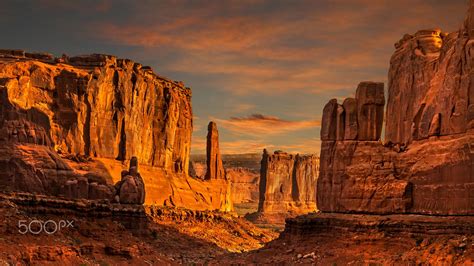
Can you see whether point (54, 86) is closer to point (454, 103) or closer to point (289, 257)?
point (289, 257)

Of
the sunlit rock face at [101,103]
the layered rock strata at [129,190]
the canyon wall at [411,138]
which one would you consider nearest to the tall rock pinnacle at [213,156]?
the sunlit rock face at [101,103]

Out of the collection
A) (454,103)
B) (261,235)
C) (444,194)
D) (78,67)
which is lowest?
(261,235)

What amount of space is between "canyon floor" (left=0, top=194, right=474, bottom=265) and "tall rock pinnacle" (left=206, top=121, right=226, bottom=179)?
4435 centimetres

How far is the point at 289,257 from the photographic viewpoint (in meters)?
Result: 49.3

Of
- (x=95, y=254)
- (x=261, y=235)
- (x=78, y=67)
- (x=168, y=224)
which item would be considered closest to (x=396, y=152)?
(x=95, y=254)

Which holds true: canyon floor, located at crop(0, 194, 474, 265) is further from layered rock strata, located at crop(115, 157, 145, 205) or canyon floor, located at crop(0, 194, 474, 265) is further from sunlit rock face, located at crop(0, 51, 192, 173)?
sunlit rock face, located at crop(0, 51, 192, 173)

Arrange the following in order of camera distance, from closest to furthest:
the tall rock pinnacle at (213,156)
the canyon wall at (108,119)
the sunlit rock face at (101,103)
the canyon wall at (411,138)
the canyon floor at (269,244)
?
the canyon floor at (269,244) → the canyon wall at (411,138) → the canyon wall at (108,119) → the sunlit rock face at (101,103) → the tall rock pinnacle at (213,156)

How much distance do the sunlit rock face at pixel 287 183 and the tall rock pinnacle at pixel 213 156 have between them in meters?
31.1

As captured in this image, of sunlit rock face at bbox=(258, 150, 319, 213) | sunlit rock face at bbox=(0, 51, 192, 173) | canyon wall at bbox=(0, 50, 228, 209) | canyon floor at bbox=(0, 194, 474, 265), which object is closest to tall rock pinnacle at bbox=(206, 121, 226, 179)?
canyon wall at bbox=(0, 50, 228, 209)

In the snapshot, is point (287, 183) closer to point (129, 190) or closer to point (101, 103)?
point (101, 103)

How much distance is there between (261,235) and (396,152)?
48.7 m

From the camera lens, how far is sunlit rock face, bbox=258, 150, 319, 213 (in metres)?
136

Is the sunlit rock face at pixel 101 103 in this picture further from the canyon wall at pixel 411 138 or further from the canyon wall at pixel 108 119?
the canyon wall at pixel 411 138

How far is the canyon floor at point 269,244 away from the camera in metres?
38.7
